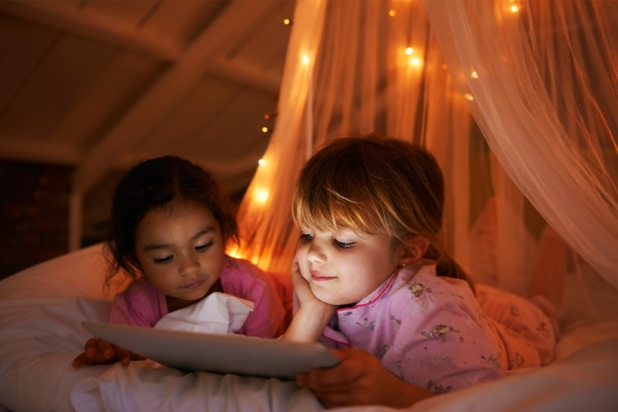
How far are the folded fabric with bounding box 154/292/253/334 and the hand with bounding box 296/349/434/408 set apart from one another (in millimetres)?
479

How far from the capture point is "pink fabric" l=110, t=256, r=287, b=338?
151cm

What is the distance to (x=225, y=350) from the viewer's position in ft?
2.91

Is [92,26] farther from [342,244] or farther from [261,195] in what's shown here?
[342,244]

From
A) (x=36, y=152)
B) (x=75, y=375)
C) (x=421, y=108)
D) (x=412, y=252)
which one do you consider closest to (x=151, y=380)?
(x=75, y=375)

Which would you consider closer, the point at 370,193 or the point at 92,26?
the point at 370,193

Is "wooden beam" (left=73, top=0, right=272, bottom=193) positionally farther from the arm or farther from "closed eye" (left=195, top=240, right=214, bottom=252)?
the arm

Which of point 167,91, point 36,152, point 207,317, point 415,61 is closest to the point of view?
point 207,317

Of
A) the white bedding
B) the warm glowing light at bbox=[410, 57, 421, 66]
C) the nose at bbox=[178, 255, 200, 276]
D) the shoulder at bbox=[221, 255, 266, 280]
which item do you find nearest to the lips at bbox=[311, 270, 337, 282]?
the white bedding

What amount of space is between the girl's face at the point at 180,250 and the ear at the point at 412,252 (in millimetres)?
497

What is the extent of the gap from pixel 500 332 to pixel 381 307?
0.39m

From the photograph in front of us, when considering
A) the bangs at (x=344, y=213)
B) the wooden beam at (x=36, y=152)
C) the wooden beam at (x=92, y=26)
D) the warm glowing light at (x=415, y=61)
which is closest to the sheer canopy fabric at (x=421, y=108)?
the warm glowing light at (x=415, y=61)

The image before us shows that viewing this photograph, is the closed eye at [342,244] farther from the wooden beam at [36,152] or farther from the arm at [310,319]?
the wooden beam at [36,152]

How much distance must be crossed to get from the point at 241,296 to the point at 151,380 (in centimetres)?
61

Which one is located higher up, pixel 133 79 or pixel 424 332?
pixel 133 79
